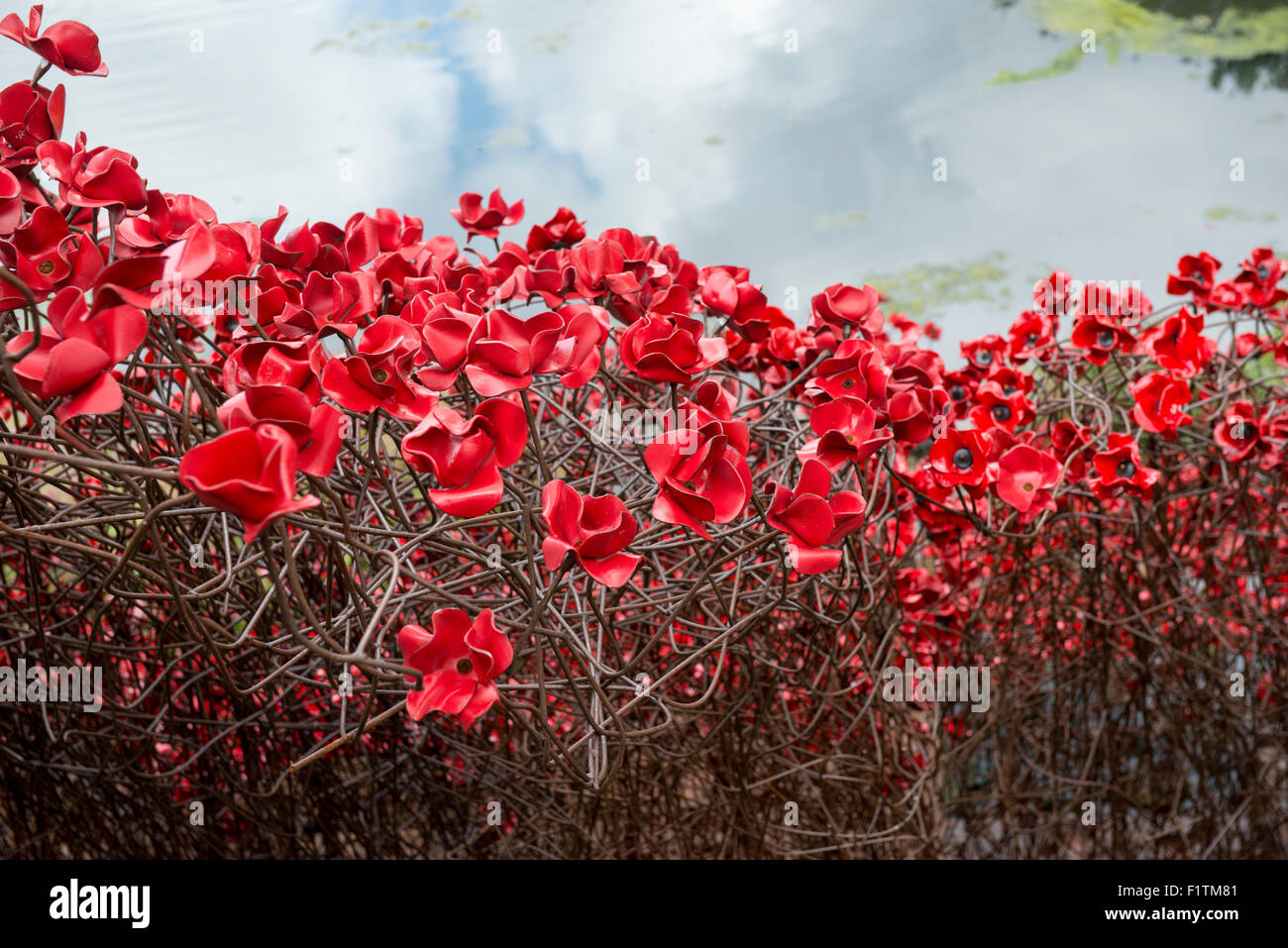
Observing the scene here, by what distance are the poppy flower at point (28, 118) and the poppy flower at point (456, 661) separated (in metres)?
0.49

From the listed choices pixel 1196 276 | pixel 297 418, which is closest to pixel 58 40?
pixel 297 418

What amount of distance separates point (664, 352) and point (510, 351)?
117mm

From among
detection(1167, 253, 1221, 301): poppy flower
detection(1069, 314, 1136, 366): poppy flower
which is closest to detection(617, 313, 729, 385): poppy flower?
detection(1069, 314, 1136, 366): poppy flower

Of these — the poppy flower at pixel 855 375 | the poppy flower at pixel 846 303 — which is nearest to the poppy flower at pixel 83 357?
the poppy flower at pixel 855 375

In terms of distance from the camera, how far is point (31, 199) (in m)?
0.64

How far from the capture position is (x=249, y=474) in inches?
Answer: 13.5

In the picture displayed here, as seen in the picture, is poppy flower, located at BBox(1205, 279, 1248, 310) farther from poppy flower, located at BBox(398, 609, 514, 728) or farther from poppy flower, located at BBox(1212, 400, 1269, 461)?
poppy flower, located at BBox(398, 609, 514, 728)

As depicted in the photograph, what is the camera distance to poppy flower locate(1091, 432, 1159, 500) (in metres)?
0.95

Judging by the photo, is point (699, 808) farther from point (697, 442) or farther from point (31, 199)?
point (31, 199)

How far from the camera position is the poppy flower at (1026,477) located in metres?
0.80

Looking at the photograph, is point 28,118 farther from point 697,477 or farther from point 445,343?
point 697,477

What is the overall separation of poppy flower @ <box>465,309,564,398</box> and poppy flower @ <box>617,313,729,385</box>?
0.18 ft
